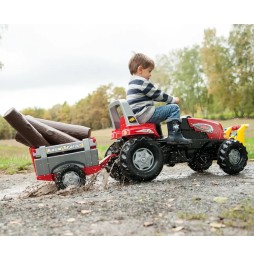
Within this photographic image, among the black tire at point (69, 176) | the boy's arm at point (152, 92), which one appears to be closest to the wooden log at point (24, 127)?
the black tire at point (69, 176)

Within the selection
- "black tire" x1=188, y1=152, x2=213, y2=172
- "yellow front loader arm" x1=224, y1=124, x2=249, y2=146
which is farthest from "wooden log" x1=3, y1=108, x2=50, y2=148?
"yellow front loader arm" x1=224, y1=124, x2=249, y2=146

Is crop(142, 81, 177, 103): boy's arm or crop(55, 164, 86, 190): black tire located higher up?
crop(142, 81, 177, 103): boy's arm

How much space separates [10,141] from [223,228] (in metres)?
9.66

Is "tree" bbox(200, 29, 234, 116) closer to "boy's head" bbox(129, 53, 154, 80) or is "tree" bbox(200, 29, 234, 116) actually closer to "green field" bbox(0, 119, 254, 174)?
"green field" bbox(0, 119, 254, 174)

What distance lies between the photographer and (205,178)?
16.4 feet

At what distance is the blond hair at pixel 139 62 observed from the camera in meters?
4.88

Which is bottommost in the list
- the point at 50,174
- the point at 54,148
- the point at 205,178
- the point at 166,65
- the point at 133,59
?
the point at 205,178

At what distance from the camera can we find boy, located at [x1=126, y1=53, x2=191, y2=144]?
481cm

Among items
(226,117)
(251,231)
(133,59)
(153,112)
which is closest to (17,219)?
(251,231)

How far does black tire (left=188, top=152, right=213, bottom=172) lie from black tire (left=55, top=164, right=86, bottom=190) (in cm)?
166

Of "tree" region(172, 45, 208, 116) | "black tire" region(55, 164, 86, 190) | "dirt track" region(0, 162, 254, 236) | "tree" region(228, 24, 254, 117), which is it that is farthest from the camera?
"tree" region(172, 45, 208, 116)

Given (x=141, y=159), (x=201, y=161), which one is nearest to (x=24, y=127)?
(x=141, y=159)

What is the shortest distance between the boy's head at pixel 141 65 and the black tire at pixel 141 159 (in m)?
0.82

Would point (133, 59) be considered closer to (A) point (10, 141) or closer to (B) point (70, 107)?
(A) point (10, 141)
